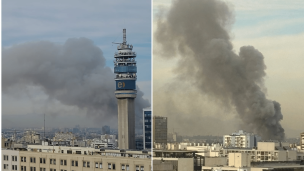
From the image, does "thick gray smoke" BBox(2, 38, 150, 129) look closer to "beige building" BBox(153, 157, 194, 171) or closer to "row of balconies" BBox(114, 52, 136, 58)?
"row of balconies" BBox(114, 52, 136, 58)

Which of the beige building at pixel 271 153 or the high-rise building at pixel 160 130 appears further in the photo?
the high-rise building at pixel 160 130

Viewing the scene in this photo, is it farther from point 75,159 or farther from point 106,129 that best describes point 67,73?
point 75,159

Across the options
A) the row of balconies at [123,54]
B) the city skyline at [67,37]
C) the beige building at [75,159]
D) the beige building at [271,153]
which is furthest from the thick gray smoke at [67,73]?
the beige building at [271,153]

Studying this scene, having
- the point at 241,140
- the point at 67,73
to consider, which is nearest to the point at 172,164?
the point at 241,140

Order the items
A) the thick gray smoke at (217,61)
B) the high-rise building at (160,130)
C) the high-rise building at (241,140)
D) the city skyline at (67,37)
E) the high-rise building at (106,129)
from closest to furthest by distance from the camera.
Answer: the high-rise building at (241,140) → the thick gray smoke at (217,61) → the high-rise building at (160,130) → the city skyline at (67,37) → the high-rise building at (106,129)

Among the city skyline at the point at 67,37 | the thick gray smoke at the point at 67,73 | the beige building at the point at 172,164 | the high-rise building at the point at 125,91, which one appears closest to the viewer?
the beige building at the point at 172,164

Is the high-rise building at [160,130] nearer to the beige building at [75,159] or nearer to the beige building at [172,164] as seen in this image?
the beige building at [75,159]
